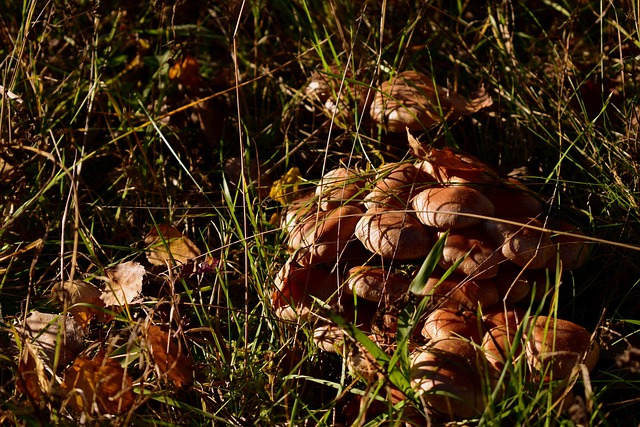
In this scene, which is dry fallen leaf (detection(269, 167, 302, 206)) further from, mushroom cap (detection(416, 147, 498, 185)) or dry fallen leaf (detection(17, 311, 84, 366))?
dry fallen leaf (detection(17, 311, 84, 366))

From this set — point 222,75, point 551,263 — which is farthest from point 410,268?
point 222,75

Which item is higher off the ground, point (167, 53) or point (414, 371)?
point (167, 53)

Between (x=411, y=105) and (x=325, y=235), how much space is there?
76 cm

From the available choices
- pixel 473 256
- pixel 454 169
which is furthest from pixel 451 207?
pixel 454 169

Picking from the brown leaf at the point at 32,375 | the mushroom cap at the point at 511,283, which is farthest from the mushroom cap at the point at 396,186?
the brown leaf at the point at 32,375

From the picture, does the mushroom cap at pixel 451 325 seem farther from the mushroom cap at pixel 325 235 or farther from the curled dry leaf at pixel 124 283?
the curled dry leaf at pixel 124 283

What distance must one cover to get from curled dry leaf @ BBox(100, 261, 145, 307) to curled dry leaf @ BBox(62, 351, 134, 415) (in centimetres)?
34

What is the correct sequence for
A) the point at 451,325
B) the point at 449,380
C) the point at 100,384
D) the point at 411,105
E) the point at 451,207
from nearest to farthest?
the point at 449,380
the point at 100,384
the point at 451,325
the point at 451,207
the point at 411,105

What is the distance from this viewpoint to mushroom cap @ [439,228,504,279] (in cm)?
204

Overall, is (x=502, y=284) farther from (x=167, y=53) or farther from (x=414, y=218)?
(x=167, y=53)

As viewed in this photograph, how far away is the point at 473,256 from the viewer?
2.05 m

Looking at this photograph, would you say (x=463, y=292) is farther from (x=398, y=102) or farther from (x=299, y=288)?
(x=398, y=102)

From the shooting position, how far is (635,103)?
109 inches

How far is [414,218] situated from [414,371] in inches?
20.7
